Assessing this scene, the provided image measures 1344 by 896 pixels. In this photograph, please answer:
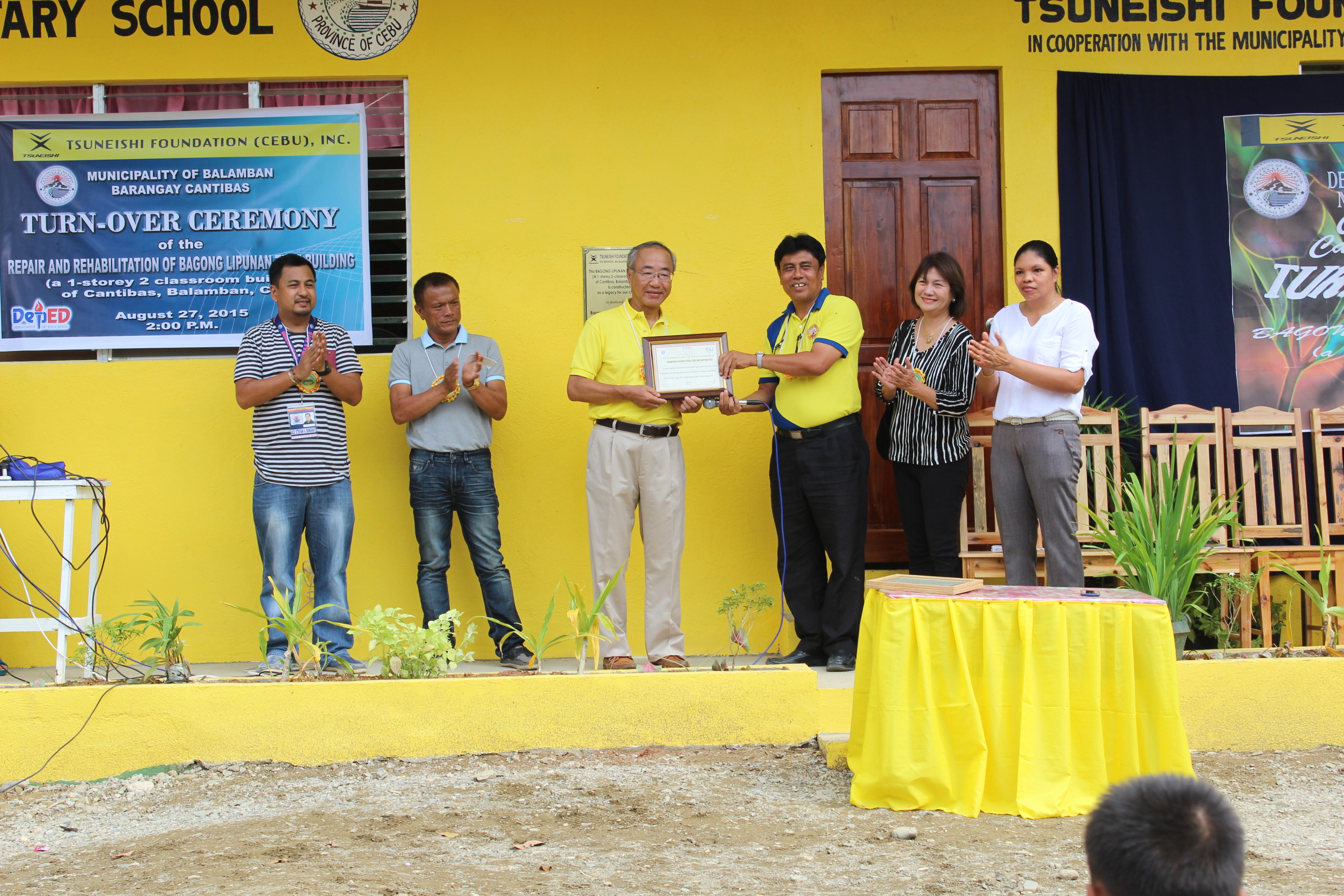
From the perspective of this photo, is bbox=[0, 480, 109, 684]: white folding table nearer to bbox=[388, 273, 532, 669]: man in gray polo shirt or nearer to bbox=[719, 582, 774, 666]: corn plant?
bbox=[388, 273, 532, 669]: man in gray polo shirt

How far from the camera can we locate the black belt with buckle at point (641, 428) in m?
4.90

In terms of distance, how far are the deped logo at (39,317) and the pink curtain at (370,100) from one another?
4.87ft

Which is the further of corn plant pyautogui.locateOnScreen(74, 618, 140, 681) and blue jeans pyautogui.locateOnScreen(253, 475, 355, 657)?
blue jeans pyautogui.locateOnScreen(253, 475, 355, 657)

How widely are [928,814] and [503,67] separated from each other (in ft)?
13.7

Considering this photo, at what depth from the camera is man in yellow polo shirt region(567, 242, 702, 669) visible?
487 centimetres

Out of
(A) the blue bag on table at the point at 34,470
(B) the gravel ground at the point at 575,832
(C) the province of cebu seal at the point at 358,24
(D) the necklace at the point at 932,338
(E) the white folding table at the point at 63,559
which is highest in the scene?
(C) the province of cebu seal at the point at 358,24

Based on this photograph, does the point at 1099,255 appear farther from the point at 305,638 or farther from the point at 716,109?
the point at 305,638

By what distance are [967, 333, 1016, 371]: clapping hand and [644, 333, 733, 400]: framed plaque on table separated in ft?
3.47

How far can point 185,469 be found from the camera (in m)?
5.60

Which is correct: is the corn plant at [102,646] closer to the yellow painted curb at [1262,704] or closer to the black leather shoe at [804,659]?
the black leather shoe at [804,659]

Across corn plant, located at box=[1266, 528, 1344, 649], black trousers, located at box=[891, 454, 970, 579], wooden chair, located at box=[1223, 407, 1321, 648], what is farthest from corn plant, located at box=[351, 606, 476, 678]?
wooden chair, located at box=[1223, 407, 1321, 648]

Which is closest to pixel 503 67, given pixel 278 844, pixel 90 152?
pixel 90 152

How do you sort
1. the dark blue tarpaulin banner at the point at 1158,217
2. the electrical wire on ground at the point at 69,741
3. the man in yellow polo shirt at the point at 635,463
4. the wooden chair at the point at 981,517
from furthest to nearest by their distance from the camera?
the dark blue tarpaulin banner at the point at 1158,217, the wooden chair at the point at 981,517, the man in yellow polo shirt at the point at 635,463, the electrical wire on ground at the point at 69,741

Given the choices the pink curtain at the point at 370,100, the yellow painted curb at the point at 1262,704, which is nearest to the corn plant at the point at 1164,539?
the yellow painted curb at the point at 1262,704
